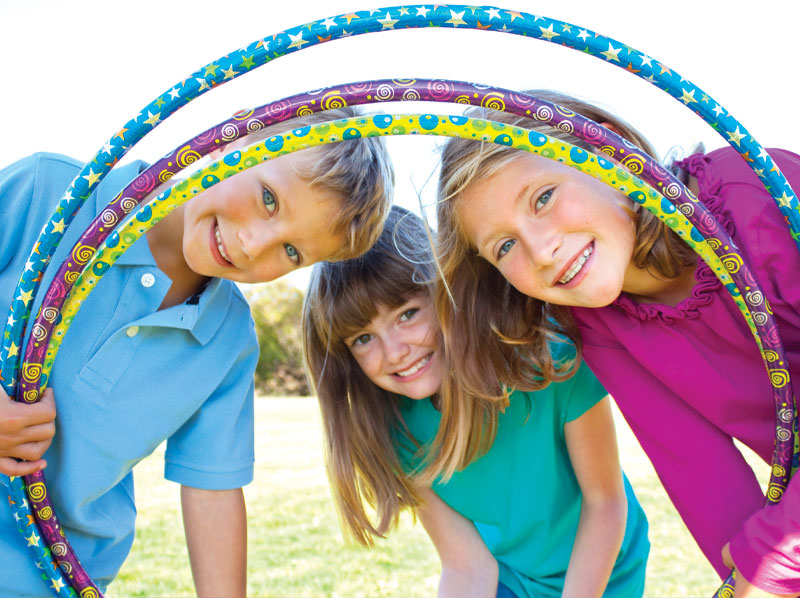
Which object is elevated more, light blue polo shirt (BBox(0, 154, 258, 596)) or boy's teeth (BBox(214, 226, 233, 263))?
boy's teeth (BBox(214, 226, 233, 263))

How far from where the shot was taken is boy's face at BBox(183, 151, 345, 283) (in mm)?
2094

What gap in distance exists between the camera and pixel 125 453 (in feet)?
7.27

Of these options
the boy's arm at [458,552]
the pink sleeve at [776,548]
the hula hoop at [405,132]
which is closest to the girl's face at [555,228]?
the hula hoop at [405,132]

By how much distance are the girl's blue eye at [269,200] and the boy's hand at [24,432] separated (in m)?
0.72

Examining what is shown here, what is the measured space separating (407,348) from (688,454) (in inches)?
36.0

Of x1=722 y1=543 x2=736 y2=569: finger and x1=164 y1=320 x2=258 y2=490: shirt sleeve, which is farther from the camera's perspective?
x1=164 y1=320 x2=258 y2=490: shirt sleeve

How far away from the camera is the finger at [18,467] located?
1884 mm

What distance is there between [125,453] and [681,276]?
1665 millimetres

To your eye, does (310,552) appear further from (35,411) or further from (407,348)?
(35,411)

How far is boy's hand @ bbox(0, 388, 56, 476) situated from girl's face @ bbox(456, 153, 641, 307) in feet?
3.92

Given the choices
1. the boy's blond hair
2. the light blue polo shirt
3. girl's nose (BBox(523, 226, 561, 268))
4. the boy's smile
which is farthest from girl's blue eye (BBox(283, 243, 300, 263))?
girl's nose (BBox(523, 226, 561, 268))

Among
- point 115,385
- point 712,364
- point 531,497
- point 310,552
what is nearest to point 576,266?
point 712,364

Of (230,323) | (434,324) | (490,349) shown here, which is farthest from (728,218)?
(230,323)

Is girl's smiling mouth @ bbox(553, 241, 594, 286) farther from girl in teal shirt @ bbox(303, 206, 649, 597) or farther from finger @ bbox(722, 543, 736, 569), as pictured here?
finger @ bbox(722, 543, 736, 569)
